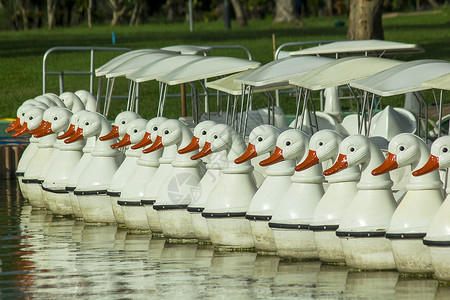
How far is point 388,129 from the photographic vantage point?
15969 millimetres

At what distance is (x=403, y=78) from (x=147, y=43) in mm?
30976

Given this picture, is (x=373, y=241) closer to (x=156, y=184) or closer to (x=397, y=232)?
(x=397, y=232)

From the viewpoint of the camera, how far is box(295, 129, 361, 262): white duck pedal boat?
33.0 feet

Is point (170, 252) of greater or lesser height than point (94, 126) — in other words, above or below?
below

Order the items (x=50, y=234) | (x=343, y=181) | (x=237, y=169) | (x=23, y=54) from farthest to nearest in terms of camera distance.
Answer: (x=23, y=54), (x=50, y=234), (x=237, y=169), (x=343, y=181)

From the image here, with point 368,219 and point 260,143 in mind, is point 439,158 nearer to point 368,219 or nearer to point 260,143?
point 368,219

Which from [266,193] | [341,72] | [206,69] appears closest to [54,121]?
[206,69]

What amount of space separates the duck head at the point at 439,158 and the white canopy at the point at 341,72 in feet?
9.50

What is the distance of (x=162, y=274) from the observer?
10.2m

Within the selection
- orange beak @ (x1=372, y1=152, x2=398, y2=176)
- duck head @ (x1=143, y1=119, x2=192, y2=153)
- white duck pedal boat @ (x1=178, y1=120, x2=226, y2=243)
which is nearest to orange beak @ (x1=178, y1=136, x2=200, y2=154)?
white duck pedal boat @ (x1=178, y1=120, x2=226, y2=243)

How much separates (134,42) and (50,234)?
29.8 m

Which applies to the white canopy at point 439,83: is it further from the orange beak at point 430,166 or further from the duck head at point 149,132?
the duck head at point 149,132

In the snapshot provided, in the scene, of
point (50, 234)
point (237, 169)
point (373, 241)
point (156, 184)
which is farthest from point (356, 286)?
point (50, 234)

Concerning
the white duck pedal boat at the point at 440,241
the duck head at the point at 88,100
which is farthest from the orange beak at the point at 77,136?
the white duck pedal boat at the point at 440,241
